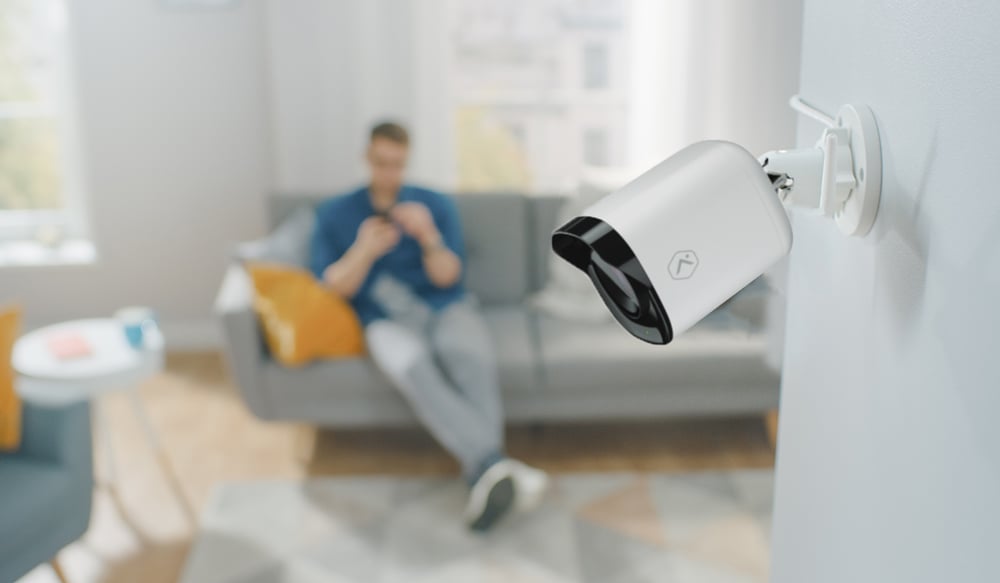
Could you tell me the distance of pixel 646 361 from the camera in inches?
119

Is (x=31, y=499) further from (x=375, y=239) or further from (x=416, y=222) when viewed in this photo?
(x=416, y=222)

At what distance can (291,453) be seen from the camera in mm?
3209

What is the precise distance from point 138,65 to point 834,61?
11.6 ft

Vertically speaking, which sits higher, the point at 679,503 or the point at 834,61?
the point at 834,61

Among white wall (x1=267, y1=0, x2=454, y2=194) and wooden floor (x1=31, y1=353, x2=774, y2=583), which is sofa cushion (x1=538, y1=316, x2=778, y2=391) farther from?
white wall (x1=267, y1=0, x2=454, y2=194)

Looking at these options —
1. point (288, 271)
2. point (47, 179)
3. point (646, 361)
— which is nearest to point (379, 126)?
point (288, 271)

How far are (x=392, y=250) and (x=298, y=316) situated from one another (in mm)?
393

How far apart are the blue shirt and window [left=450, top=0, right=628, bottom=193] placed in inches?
30.8

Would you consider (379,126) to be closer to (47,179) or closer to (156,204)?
(156,204)

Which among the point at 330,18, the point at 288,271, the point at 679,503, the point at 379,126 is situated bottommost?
the point at 679,503

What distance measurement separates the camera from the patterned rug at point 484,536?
2533mm

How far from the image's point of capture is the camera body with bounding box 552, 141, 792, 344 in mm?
621

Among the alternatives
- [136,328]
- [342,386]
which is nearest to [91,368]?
[136,328]

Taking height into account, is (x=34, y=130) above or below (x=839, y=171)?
below
